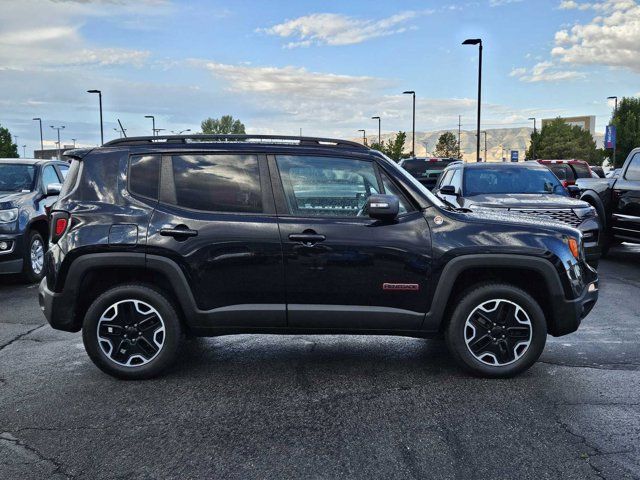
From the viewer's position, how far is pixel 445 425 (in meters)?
3.73

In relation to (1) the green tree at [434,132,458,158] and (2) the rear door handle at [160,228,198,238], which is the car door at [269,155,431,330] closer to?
(2) the rear door handle at [160,228,198,238]

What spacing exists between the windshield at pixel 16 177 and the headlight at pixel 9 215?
78 centimetres

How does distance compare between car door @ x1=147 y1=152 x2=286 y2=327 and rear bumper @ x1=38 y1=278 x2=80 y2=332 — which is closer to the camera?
car door @ x1=147 y1=152 x2=286 y2=327

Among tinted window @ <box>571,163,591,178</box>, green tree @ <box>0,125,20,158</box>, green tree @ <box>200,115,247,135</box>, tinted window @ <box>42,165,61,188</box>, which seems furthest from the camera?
green tree @ <box>200,115,247,135</box>

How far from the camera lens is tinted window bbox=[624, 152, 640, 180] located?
1045 centimetres

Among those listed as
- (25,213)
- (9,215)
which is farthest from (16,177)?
(9,215)

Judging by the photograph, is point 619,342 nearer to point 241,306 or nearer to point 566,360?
point 566,360

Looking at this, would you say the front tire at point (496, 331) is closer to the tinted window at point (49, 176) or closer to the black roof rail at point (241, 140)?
the black roof rail at point (241, 140)

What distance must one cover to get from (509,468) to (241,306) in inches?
85.5

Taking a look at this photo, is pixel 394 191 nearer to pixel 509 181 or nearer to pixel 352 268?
pixel 352 268

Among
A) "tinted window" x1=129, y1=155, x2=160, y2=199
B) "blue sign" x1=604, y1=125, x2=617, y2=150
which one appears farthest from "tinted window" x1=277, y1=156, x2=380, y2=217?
"blue sign" x1=604, y1=125, x2=617, y2=150

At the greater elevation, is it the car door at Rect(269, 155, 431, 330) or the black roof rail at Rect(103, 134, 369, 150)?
the black roof rail at Rect(103, 134, 369, 150)

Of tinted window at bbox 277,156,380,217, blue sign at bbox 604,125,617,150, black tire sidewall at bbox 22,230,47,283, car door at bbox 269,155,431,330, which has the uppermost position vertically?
blue sign at bbox 604,125,617,150

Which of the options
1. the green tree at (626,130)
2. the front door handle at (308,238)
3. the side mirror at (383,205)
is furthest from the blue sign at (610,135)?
the front door handle at (308,238)
